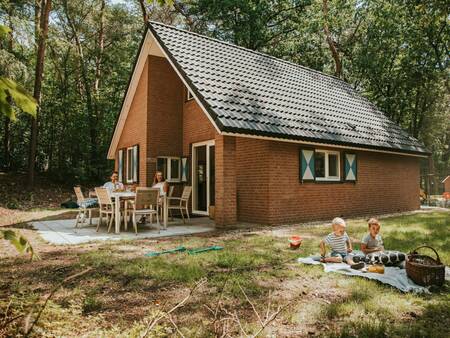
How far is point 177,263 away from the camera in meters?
5.61

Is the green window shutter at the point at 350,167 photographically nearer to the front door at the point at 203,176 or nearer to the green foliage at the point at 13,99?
the front door at the point at 203,176

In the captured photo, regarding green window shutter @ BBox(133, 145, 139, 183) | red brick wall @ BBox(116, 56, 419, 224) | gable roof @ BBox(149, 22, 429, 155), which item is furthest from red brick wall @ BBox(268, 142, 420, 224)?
green window shutter @ BBox(133, 145, 139, 183)

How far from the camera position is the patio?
8.05 meters

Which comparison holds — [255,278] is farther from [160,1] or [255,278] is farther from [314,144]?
[314,144]

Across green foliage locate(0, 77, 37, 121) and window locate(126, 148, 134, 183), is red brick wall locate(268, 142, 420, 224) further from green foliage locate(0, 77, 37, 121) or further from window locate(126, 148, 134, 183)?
green foliage locate(0, 77, 37, 121)

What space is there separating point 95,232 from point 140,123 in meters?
5.78

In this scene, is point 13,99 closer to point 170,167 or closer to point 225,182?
point 225,182

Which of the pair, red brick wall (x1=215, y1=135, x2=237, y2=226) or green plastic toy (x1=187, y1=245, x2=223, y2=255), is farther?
red brick wall (x1=215, y1=135, x2=237, y2=226)

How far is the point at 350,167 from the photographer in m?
12.8

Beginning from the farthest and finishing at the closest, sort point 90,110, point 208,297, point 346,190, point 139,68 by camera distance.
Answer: point 90,110
point 139,68
point 346,190
point 208,297

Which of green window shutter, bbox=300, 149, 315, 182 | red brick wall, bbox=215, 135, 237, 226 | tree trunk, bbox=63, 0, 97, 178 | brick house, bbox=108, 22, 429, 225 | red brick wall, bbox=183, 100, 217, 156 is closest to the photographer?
red brick wall, bbox=215, 135, 237, 226

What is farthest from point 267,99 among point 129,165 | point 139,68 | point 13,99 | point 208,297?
point 13,99

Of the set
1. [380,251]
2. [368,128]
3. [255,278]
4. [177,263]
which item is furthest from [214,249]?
[368,128]

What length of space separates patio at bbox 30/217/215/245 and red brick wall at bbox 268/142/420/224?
2.44 m
